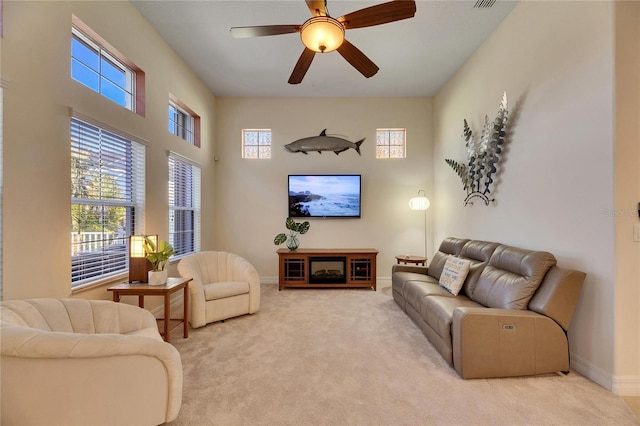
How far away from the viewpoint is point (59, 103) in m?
2.14

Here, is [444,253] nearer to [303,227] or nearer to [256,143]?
[303,227]

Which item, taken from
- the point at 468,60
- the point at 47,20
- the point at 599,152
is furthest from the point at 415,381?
the point at 468,60

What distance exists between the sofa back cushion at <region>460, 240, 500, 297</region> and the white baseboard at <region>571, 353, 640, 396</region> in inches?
39.4

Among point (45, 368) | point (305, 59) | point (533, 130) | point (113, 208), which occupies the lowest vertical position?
point (45, 368)

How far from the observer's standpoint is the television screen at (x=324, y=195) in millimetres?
5227

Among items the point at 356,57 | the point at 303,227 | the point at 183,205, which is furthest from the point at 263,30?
the point at 303,227

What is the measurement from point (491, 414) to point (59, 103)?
12.2ft

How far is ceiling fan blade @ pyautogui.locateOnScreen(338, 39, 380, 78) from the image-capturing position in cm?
231

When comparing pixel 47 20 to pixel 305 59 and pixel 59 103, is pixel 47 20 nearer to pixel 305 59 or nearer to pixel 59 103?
pixel 59 103

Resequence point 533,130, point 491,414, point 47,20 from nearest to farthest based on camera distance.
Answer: point 491,414, point 47,20, point 533,130

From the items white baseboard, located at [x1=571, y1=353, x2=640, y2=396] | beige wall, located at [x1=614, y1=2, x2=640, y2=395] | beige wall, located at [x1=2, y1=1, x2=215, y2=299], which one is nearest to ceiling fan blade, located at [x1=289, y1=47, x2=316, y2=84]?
beige wall, located at [x1=2, y1=1, x2=215, y2=299]

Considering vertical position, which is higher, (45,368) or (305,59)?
(305,59)

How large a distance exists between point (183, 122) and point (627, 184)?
512cm

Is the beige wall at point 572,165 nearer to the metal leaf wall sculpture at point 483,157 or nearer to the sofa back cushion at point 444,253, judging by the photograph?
the metal leaf wall sculpture at point 483,157
